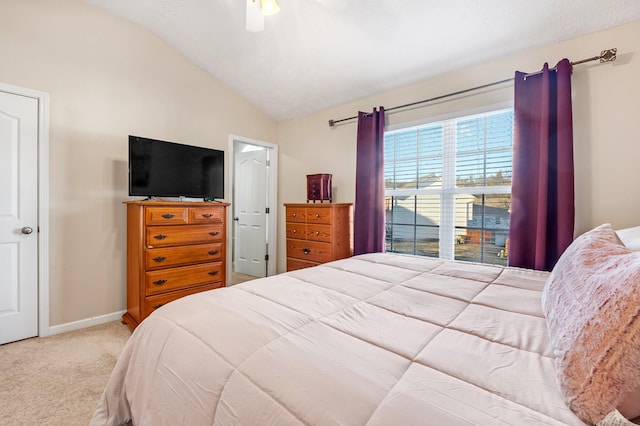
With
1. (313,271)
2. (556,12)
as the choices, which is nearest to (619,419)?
(313,271)

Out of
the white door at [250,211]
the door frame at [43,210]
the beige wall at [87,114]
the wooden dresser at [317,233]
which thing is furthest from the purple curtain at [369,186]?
the door frame at [43,210]

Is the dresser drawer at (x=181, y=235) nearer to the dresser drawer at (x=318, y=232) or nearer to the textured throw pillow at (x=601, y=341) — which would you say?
the dresser drawer at (x=318, y=232)

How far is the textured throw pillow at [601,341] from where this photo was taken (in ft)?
1.79

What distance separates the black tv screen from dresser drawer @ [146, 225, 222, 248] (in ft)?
1.28

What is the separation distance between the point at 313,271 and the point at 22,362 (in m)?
2.19

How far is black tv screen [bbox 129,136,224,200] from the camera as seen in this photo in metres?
2.63

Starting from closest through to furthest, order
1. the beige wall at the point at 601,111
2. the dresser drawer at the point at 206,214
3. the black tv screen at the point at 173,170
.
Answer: the beige wall at the point at 601,111 < the black tv screen at the point at 173,170 < the dresser drawer at the point at 206,214

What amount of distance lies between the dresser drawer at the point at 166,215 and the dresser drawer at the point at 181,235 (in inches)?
1.8

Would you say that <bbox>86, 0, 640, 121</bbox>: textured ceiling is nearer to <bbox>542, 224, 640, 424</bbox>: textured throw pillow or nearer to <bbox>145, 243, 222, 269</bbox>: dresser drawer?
<bbox>542, 224, 640, 424</bbox>: textured throw pillow

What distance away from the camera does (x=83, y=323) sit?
2.63 metres

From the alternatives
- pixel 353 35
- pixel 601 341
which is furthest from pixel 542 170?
pixel 601 341

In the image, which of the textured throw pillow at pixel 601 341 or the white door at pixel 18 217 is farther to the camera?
the white door at pixel 18 217

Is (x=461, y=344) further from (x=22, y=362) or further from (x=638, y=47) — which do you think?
(x=22, y=362)

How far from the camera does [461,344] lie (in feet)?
2.81
